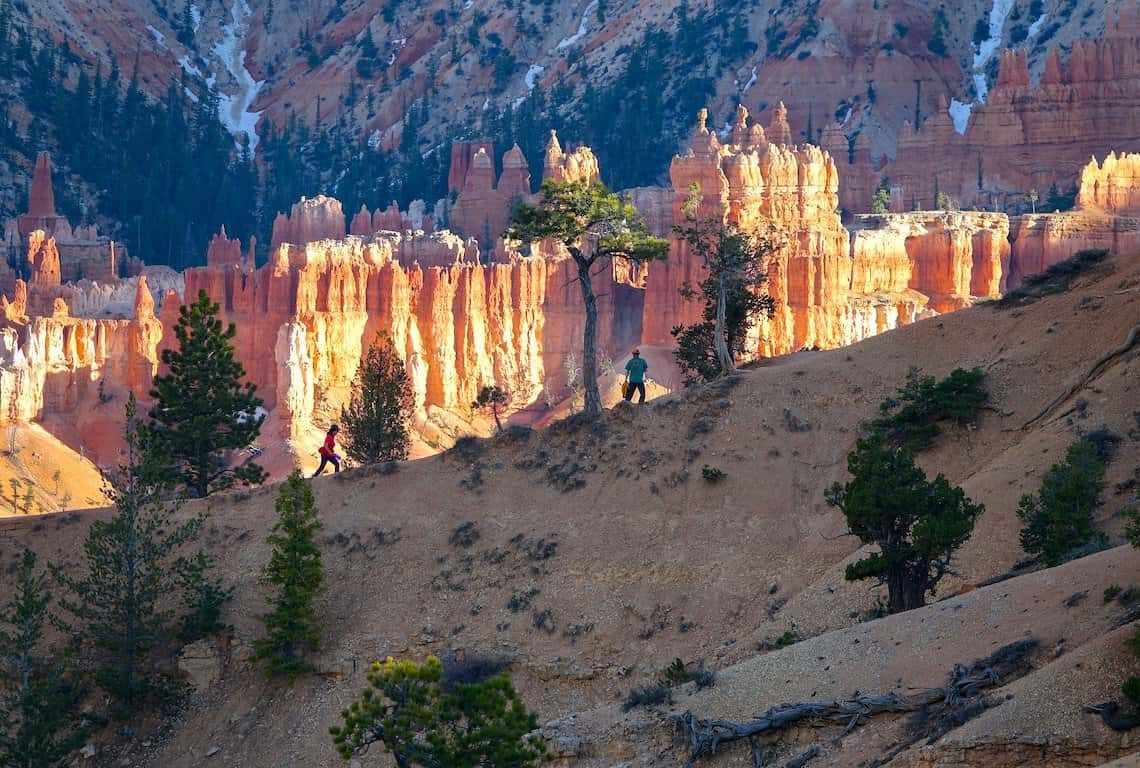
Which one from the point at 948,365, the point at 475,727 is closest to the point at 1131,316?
the point at 948,365

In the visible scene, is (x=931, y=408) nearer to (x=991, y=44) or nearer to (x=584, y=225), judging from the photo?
(x=584, y=225)

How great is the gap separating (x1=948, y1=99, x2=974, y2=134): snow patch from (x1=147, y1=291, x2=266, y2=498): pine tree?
102313 millimetres

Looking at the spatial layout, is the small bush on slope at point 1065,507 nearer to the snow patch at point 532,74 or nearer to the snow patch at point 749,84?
the snow patch at point 749,84

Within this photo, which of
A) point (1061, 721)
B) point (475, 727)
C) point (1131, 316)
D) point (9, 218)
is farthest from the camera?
point (9, 218)

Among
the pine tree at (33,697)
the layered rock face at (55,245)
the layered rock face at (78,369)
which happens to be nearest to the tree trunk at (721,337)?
the pine tree at (33,697)

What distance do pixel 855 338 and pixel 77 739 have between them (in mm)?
75224

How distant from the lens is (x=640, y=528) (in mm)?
38406

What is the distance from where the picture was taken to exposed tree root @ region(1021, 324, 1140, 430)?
124 ft

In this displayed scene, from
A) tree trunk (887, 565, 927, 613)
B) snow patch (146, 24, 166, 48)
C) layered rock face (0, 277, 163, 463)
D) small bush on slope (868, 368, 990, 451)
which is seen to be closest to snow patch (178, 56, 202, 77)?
snow patch (146, 24, 166, 48)

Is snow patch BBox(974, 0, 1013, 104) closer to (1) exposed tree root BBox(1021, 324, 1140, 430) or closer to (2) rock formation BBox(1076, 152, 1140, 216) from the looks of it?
(2) rock formation BBox(1076, 152, 1140, 216)

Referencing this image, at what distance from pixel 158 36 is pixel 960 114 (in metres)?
79.5

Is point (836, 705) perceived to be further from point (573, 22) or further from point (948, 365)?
point (573, 22)

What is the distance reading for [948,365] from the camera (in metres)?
41.8

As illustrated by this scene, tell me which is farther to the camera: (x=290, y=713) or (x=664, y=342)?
(x=664, y=342)
